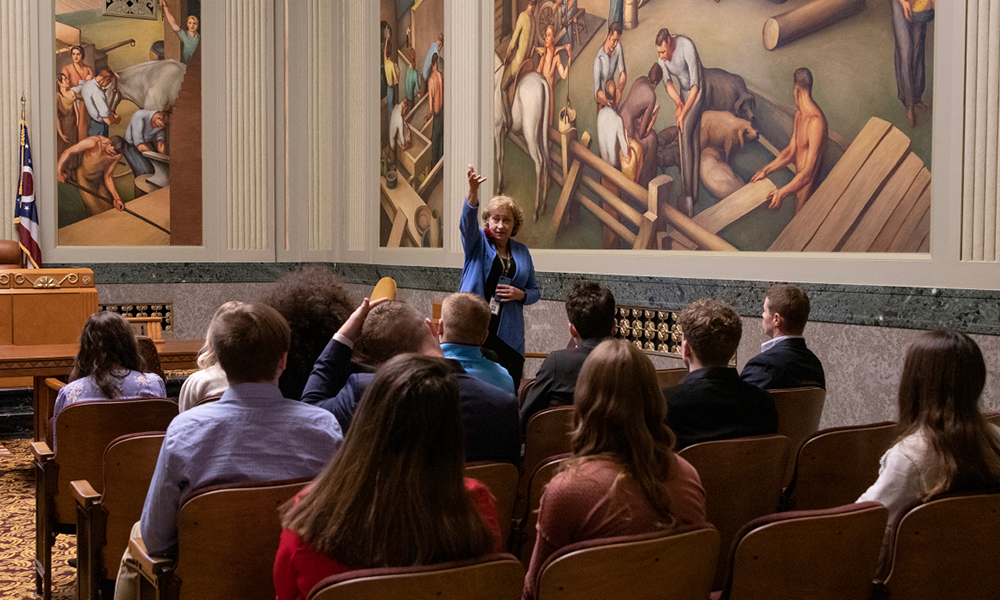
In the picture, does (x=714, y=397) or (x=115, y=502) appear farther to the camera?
(x=115, y=502)

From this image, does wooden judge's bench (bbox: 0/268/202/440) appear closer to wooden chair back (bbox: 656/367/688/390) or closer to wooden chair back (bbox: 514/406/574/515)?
wooden chair back (bbox: 656/367/688/390)

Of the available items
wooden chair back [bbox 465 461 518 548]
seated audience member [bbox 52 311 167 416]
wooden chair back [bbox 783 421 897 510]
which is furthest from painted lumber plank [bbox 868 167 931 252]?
seated audience member [bbox 52 311 167 416]

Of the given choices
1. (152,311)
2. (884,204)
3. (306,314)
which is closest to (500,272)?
(306,314)

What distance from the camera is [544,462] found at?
109 inches

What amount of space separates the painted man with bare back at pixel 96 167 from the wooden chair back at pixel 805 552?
30.5ft

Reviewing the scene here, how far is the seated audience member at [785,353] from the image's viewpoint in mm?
3812

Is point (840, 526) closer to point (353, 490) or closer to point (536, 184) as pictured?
point (353, 490)

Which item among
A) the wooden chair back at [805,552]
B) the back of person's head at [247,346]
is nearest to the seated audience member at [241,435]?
the back of person's head at [247,346]

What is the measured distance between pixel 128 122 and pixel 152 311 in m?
2.11

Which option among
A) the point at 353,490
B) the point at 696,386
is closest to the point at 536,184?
the point at 696,386

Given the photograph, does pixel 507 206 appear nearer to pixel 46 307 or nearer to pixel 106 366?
pixel 106 366

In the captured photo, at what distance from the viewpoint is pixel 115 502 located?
302cm

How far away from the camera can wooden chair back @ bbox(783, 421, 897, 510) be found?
2914 mm

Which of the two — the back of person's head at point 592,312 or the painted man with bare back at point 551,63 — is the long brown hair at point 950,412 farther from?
the painted man with bare back at point 551,63
